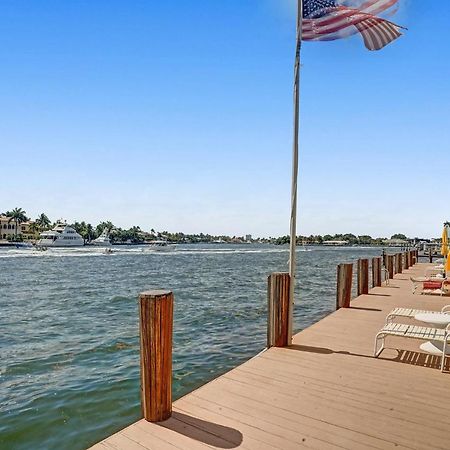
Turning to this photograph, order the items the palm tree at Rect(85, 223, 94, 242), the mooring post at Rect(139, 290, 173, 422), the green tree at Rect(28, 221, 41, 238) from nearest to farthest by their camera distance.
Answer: the mooring post at Rect(139, 290, 173, 422) < the green tree at Rect(28, 221, 41, 238) < the palm tree at Rect(85, 223, 94, 242)

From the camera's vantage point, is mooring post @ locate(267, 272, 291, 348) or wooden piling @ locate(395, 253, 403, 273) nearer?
mooring post @ locate(267, 272, 291, 348)

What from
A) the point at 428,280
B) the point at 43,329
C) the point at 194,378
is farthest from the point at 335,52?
the point at 43,329

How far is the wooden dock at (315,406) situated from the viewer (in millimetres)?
3092

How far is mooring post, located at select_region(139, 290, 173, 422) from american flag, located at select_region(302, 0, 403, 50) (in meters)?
4.64

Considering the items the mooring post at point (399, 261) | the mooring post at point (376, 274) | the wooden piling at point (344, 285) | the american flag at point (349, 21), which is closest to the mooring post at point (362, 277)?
the mooring post at point (376, 274)

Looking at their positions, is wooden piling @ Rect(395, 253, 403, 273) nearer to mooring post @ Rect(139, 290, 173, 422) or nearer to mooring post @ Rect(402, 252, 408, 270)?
mooring post @ Rect(402, 252, 408, 270)

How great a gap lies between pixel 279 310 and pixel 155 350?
108 inches

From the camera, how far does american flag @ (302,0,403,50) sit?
590 centimetres

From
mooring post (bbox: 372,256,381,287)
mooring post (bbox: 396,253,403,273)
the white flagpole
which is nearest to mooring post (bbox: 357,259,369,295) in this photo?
mooring post (bbox: 372,256,381,287)

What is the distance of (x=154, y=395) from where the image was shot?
3.38m

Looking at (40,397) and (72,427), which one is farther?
(40,397)

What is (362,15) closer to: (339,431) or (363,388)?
(363,388)

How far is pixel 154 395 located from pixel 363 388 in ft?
7.49

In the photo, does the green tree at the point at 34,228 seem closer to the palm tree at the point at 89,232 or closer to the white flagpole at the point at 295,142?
the palm tree at the point at 89,232
